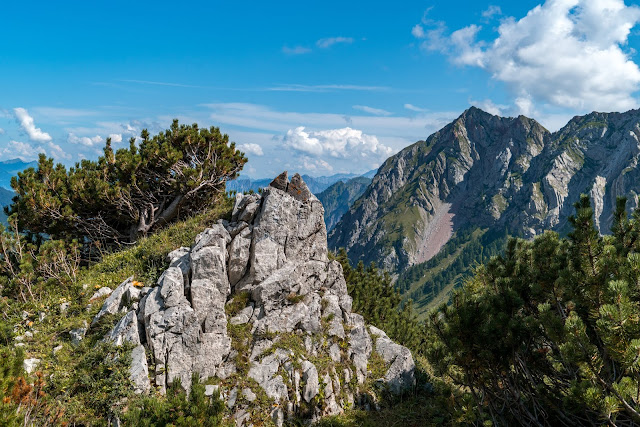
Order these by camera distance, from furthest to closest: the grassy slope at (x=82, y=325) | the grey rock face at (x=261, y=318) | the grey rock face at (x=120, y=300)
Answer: the grey rock face at (x=120, y=300)
the grey rock face at (x=261, y=318)
the grassy slope at (x=82, y=325)

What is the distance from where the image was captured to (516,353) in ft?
34.6

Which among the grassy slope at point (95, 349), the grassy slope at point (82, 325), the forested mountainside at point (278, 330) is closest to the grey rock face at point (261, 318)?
the forested mountainside at point (278, 330)

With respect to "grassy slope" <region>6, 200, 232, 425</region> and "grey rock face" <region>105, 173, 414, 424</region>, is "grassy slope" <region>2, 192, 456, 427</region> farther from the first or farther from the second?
"grey rock face" <region>105, 173, 414, 424</region>

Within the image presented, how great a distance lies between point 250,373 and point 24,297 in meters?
11.4

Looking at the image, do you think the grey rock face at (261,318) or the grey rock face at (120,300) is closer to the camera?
the grey rock face at (261,318)

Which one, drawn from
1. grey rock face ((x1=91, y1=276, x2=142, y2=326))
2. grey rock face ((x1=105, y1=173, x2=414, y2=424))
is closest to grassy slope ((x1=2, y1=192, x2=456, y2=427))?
grey rock face ((x1=91, y1=276, x2=142, y2=326))

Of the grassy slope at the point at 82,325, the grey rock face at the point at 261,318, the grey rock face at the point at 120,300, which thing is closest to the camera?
the grassy slope at the point at 82,325

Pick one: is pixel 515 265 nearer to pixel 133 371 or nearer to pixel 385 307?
pixel 133 371

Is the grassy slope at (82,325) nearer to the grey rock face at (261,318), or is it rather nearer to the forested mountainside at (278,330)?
the forested mountainside at (278,330)

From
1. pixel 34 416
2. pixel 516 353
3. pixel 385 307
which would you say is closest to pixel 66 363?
pixel 34 416

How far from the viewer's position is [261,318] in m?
16.0

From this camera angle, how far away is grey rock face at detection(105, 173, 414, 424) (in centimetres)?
1332

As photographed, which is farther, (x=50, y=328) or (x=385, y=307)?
(x=385, y=307)

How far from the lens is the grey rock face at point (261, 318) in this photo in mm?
13320
